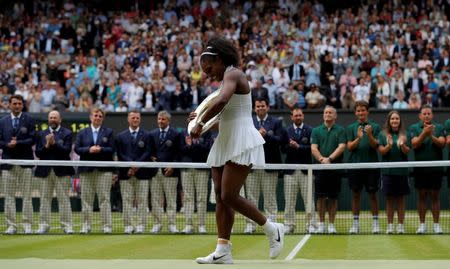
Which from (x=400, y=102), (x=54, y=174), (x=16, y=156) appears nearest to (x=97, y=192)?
(x=54, y=174)

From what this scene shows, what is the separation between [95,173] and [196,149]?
1.85m

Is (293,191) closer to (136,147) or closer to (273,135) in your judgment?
(273,135)

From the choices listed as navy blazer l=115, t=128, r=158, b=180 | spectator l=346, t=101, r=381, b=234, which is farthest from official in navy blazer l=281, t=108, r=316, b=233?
navy blazer l=115, t=128, r=158, b=180

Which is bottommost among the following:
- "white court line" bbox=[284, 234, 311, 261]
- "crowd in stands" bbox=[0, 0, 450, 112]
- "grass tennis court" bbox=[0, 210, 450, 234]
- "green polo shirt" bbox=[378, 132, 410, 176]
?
"grass tennis court" bbox=[0, 210, 450, 234]

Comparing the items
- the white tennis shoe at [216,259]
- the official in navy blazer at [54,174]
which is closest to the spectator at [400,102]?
the official in navy blazer at [54,174]

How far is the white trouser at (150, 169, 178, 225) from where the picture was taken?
16562 mm

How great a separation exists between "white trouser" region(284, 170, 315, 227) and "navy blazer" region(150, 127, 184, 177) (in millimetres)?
2014

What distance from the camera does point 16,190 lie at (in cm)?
1684

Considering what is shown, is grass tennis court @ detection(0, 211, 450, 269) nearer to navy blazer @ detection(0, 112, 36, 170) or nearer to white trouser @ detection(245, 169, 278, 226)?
white trouser @ detection(245, 169, 278, 226)

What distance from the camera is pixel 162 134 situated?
56.1ft

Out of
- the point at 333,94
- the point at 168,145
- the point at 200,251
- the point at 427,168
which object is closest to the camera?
the point at 200,251

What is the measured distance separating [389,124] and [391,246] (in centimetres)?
357

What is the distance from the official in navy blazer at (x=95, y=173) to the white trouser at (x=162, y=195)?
0.78m

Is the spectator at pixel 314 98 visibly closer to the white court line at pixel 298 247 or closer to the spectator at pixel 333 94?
the spectator at pixel 333 94
